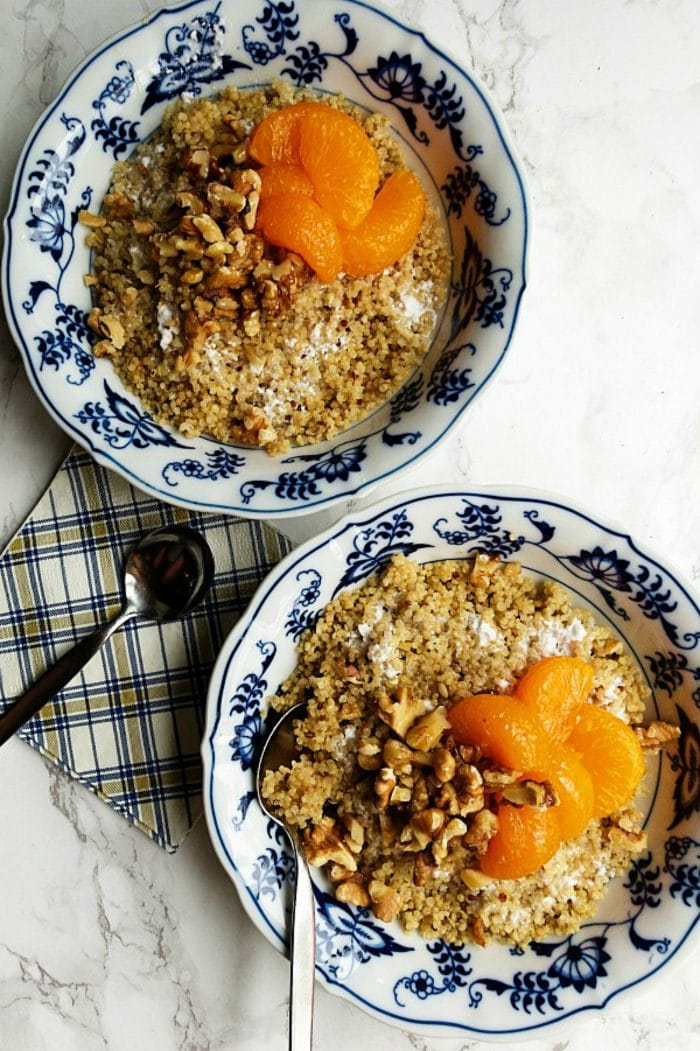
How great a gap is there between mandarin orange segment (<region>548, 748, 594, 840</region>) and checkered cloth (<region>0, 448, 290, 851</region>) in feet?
1.91

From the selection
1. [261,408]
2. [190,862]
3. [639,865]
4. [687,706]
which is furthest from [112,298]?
[639,865]

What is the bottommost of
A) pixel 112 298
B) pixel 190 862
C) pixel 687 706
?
pixel 190 862

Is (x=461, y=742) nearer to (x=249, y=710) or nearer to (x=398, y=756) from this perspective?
(x=398, y=756)

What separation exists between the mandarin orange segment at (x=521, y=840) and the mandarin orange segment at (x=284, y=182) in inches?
39.1

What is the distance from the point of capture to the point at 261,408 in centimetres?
144

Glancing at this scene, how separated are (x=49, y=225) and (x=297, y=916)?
1188 millimetres

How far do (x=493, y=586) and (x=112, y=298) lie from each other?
0.80 meters

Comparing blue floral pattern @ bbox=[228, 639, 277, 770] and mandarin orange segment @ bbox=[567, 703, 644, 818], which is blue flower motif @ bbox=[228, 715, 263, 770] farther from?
mandarin orange segment @ bbox=[567, 703, 644, 818]

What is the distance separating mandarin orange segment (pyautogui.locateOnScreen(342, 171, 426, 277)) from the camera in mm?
1357

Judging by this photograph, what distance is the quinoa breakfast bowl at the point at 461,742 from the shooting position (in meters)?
1.37

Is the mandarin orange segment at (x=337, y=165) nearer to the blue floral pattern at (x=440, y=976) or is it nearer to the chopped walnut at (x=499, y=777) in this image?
the chopped walnut at (x=499, y=777)

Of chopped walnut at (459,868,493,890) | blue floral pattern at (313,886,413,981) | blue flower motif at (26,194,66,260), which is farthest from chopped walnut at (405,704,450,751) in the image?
blue flower motif at (26,194,66,260)

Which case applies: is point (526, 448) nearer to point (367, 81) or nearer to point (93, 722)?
point (367, 81)

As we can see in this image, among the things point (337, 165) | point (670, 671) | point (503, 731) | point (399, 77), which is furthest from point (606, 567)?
point (399, 77)
